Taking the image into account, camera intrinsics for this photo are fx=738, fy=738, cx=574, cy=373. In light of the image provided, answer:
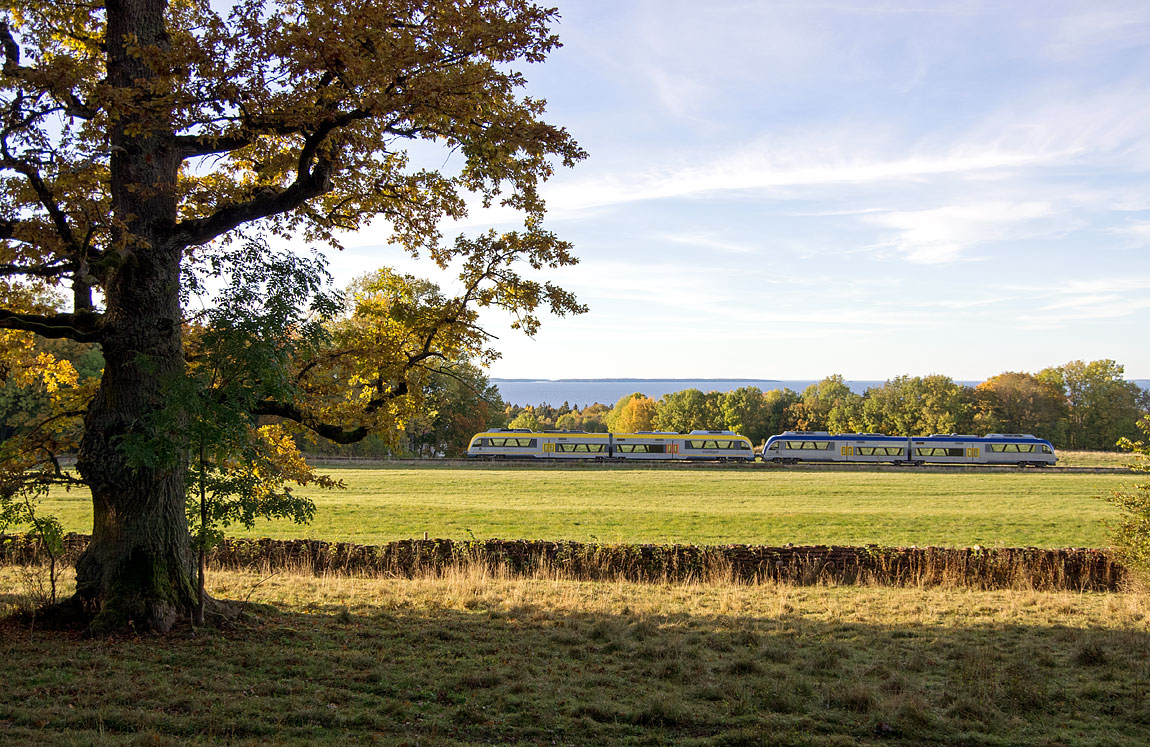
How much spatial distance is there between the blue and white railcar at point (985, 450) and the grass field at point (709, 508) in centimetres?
624

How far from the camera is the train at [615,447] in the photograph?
55031 mm

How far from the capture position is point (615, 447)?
183 ft

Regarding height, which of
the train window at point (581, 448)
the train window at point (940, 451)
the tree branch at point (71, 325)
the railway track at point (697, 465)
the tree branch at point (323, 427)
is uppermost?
the tree branch at point (71, 325)

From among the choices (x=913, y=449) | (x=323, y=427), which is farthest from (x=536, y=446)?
(x=323, y=427)

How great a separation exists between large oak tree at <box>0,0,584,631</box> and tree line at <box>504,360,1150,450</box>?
66.8 m

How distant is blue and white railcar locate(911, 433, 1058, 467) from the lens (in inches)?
2058

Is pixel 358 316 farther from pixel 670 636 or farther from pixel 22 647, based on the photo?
pixel 670 636

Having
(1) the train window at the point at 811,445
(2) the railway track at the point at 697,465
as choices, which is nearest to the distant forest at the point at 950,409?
(2) the railway track at the point at 697,465

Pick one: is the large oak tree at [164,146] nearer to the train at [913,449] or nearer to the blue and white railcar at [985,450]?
the train at [913,449]

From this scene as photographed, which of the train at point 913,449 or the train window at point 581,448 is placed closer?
the train at point 913,449

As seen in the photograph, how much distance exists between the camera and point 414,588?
426 inches

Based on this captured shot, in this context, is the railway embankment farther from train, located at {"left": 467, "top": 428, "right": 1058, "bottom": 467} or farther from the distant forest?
the distant forest

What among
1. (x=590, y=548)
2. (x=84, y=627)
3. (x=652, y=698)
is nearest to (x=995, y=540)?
(x=590, y=548)

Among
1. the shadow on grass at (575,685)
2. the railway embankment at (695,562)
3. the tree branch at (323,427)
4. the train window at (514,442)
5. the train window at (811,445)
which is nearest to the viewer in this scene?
the shadow on grass at (575,685)
